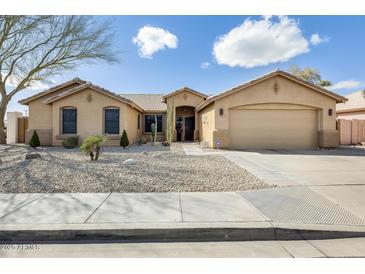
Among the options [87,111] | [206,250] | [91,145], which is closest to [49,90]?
[87,111]

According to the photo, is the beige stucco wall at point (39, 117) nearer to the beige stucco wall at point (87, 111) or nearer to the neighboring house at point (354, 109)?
the beige stucco wall at point (87, 111)

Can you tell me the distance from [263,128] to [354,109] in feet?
40.4

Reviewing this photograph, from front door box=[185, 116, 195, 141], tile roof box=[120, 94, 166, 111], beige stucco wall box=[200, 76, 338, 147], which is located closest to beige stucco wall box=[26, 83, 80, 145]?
tile roof box=[120, 94, 166, 111]

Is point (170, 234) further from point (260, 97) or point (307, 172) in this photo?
point (260, 97)

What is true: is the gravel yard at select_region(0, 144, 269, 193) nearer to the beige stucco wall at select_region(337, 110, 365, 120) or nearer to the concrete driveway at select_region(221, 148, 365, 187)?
the concrete driveway at select_region(221, 148, 365, 187)

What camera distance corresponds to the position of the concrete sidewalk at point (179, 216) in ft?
12.4

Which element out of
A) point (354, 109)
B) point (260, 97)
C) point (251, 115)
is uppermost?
point (354, 109)

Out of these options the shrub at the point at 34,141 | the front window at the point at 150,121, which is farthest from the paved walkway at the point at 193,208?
the front window at the point at 150,121

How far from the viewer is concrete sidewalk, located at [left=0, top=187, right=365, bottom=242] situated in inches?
149

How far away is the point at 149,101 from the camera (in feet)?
84.7

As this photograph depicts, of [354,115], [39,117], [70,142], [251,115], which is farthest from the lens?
[354,115]

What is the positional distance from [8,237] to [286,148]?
1412 cm
